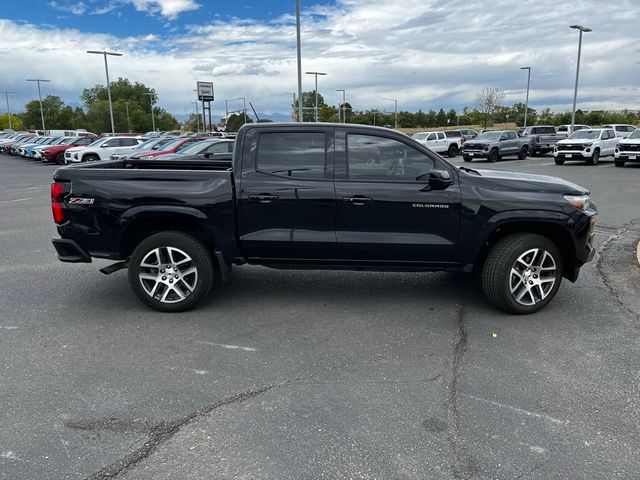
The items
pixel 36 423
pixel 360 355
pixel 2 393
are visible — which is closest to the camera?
pixel 36 423

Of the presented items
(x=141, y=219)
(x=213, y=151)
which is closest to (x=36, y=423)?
(x=141, y=219)

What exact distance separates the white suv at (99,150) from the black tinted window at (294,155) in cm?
2459

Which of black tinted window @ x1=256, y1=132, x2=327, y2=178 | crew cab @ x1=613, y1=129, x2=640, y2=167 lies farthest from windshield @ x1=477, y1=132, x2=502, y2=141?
black tinted window @ x1=256, y1=132, x2=327, y2=178

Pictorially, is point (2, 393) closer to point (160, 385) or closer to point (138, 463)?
point (160, 385)

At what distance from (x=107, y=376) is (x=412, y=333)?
8.20 ft

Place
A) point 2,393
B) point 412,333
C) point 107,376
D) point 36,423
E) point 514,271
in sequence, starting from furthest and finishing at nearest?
1. point 514,271
2. point 412,333
3. point 107,376
4. point 2,393
5. point 36,423

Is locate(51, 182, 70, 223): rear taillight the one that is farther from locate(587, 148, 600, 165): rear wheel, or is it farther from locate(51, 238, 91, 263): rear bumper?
locate(587, 148, 600, 165): rear wheel

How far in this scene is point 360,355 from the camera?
4.25 metres

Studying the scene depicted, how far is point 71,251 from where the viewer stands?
5.17 metres

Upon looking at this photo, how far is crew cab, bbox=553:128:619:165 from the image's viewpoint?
25953 mm

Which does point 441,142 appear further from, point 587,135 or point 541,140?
point 587,135

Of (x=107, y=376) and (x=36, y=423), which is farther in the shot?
(x=107, y=376)

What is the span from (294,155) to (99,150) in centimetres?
2566

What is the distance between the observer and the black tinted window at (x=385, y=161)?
5062 mm
